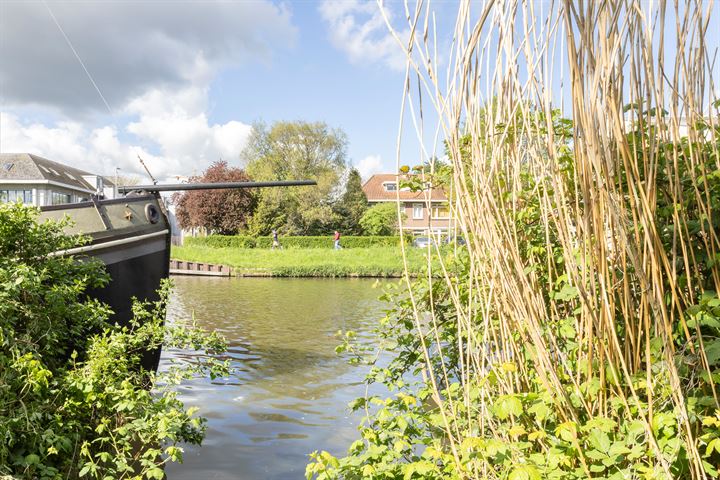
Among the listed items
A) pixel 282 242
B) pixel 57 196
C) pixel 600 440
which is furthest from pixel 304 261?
pixel 57 196

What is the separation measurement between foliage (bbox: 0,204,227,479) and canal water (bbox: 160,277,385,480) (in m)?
1.02

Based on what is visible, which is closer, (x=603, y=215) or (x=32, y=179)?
(x=603, y=215)

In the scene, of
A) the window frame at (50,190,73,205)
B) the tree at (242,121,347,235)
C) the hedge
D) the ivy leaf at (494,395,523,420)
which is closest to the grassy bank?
the hedge

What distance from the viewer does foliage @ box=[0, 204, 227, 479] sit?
3105 mm

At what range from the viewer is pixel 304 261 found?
89.1ft

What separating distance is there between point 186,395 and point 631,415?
5.22 meters

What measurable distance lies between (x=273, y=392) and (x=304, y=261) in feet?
67.4

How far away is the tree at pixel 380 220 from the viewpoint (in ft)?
126

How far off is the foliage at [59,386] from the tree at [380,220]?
3437 cm

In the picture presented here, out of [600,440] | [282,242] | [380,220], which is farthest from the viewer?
[380,220]

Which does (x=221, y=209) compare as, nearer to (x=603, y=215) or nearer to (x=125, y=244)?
(x=125, y=244)

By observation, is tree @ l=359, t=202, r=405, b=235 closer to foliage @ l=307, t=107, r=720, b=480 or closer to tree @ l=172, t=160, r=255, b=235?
tree @ l=172, t=160, r=255, b=235

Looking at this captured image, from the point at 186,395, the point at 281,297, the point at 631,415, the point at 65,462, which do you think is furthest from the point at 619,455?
the point at 281,297

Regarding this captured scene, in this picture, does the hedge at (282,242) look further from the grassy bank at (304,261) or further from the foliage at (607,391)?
the foliage at (607,391)
